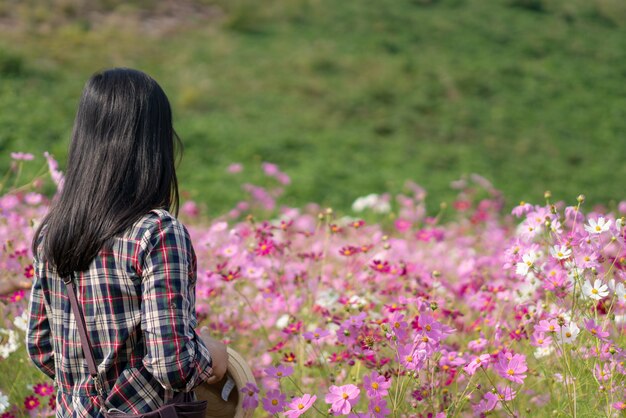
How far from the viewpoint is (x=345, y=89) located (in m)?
11.8

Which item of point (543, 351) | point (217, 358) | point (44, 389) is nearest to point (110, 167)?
point (217, 358)

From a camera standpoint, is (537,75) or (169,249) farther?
(537,75)

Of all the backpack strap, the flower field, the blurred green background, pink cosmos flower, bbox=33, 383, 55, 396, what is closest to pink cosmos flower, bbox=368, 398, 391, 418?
the flower field

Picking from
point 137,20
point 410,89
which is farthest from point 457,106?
point 137,20

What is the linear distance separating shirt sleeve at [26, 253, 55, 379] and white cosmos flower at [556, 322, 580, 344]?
1.14 m

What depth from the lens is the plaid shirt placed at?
1.49m

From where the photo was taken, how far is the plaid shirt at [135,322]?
1493mm

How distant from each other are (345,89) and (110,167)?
408 inches

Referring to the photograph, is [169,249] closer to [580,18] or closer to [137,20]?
[137,20]

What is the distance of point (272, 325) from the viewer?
3.13 meters

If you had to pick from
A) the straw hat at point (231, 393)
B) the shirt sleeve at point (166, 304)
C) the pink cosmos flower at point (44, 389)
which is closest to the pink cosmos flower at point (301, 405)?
the straw hat at point (231, 393)

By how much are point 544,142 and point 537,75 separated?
2477mm

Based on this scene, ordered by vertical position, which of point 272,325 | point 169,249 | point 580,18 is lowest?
point 580,18

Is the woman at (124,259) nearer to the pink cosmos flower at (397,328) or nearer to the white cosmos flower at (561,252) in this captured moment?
the pink cosmos flower at (397,328)
